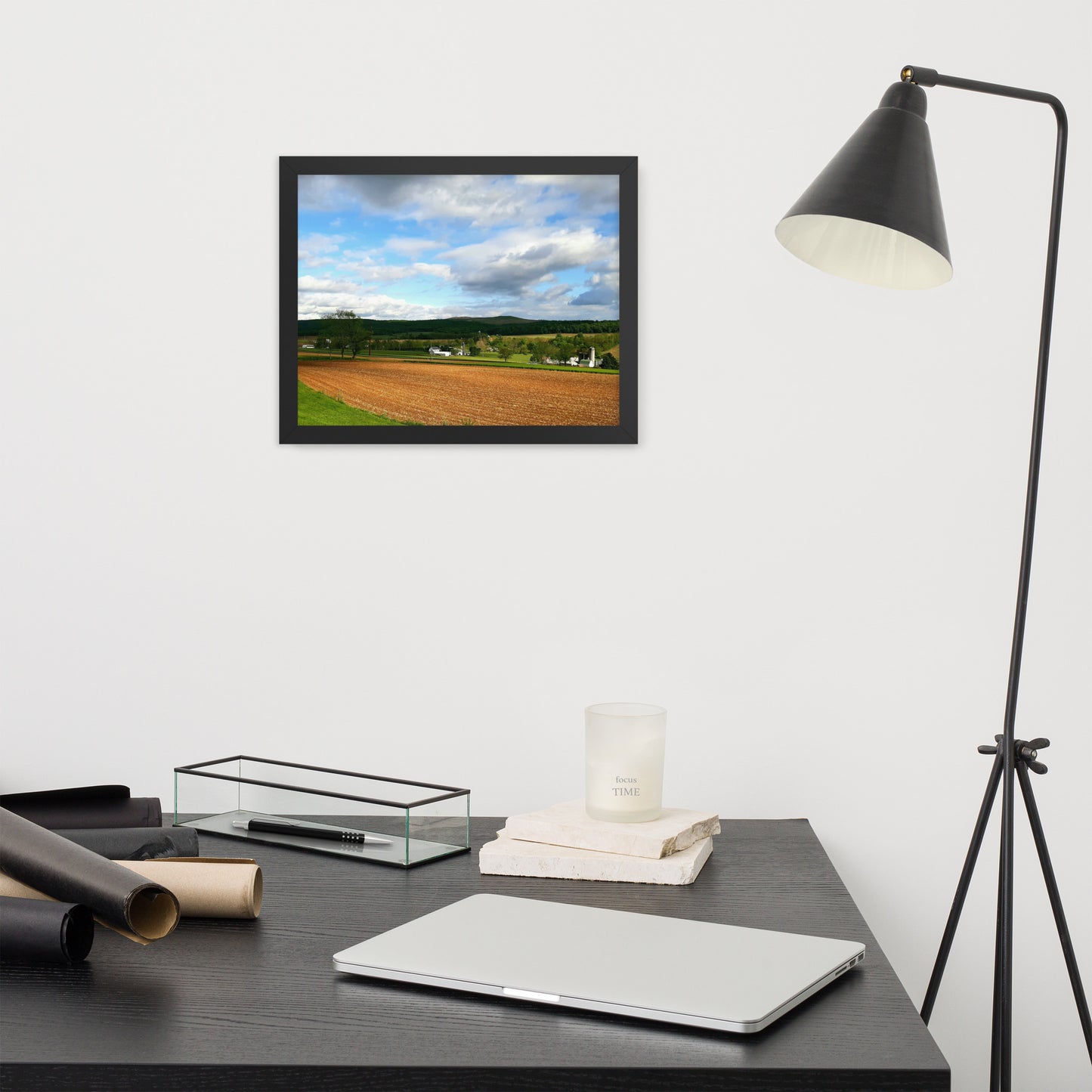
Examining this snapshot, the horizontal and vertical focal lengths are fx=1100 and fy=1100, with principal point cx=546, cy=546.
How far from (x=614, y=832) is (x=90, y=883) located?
1.80 ft

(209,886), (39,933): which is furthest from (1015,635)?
(39,933)

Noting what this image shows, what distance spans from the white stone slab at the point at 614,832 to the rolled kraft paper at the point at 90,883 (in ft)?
1.44

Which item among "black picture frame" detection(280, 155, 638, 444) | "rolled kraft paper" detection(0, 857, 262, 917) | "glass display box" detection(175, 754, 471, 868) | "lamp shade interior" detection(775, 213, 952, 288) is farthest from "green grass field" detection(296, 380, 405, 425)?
"rolled kraft paper" detection(0, 857, 262, 917)

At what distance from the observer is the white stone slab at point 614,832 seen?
1193mm

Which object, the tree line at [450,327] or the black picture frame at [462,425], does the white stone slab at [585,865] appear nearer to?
the black picture frame at [462,425]

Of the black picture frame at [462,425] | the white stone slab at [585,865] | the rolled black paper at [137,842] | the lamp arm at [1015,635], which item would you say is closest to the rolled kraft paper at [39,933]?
the rolled black paper at [137,842]

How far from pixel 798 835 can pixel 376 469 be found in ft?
2.53

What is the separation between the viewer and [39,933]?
878 millimetres

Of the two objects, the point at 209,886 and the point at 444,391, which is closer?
the point at 209,886

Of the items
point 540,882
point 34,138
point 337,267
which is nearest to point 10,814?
point 540,882

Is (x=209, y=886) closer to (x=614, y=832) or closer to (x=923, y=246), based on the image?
(x=614, y=832)

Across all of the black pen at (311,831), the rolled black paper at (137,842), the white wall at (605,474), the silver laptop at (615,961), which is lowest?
the black pen at (311,831)

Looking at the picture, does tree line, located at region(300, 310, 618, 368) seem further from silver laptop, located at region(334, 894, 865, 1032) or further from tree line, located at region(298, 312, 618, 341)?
silver laptop, located at region(334, 894, 865, 1032)

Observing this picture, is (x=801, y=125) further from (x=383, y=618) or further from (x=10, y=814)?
(x=10, y=814)
